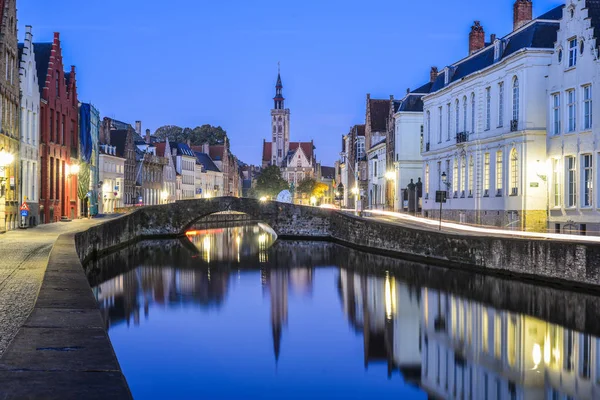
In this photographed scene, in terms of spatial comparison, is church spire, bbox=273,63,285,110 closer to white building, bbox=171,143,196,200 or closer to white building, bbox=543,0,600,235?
white building, bbox=171,143,196,200

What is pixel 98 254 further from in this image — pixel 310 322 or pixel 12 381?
pixel 12 381

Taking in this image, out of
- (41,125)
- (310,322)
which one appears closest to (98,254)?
(41,125)

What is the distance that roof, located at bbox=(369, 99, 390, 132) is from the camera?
83363 millimetres

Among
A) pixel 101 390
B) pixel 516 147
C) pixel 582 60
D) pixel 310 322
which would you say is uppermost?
pixel 582 60

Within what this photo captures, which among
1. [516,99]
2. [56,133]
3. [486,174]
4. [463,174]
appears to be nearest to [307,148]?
[463,174]

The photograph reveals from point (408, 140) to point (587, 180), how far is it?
32690 millimetres

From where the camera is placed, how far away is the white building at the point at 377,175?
245ft

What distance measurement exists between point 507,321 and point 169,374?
9843mm

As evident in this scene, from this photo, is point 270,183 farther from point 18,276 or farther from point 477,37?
point 18,276

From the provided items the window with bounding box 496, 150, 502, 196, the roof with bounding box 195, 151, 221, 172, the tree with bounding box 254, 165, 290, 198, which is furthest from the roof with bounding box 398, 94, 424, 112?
the roof with bounding box 195, 151, 221, 172

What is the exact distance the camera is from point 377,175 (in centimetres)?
7869

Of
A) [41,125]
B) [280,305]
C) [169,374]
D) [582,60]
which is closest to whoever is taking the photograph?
[169,374]

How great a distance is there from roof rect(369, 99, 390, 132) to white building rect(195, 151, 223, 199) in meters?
46.4

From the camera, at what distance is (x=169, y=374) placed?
1525 cm
